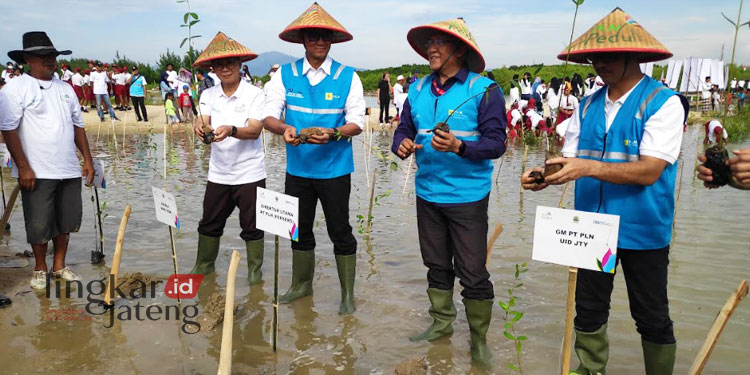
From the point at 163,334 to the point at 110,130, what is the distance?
16019 millimetres

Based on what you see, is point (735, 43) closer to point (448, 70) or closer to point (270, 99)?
point (448, 70)

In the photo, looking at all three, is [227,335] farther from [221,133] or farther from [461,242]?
[221,133]

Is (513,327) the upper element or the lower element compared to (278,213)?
lower

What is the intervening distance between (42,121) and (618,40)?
172 inches

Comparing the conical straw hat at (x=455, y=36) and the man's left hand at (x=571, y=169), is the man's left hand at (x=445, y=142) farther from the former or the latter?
the man's left hand at (x=571, y=169)

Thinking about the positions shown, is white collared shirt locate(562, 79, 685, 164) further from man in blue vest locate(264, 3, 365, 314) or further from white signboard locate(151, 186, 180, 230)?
white signboard locate(151, 186, 180, 230)

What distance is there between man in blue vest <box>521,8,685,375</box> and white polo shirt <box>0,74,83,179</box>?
12.7ft

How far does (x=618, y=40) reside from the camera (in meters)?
2.66

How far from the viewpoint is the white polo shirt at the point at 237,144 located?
15.1 feet

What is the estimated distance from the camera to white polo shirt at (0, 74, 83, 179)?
432 centimetres

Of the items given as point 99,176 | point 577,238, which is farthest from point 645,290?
point 99,176

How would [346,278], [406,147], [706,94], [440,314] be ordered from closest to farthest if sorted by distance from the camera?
[406,147], [440,314], [346,278], [706,94]

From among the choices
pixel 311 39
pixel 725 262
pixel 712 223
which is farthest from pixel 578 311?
pixel 712 223

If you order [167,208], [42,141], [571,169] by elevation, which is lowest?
[167,208]
